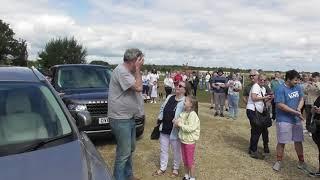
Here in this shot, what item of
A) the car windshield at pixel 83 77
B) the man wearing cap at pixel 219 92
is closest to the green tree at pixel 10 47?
the man wearing cap at pixel 219 92

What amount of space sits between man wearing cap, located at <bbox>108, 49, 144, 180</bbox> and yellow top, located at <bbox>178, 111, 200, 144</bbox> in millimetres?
1105

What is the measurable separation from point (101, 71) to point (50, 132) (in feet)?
25.1

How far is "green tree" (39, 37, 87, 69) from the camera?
79500mm

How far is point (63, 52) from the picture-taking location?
80188 millimetres

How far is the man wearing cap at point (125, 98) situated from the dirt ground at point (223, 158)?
1582mm

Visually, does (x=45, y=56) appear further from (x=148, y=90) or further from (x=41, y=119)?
(x=41, y=119)

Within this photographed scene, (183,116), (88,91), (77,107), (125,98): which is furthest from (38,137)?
(88,91)

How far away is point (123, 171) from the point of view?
6977 mm

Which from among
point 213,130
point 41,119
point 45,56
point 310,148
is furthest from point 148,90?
point 45,56

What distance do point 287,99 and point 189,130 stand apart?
2.22 meters

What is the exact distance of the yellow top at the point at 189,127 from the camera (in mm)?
7594

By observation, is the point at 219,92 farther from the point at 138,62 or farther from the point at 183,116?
the point at 138,62

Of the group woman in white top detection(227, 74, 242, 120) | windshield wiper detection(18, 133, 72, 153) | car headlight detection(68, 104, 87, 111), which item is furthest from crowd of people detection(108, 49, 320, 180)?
woman in white top detection(227, 74, 242, 120)

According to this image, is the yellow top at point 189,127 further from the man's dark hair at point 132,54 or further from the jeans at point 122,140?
the man's dark hair at point 132,54
